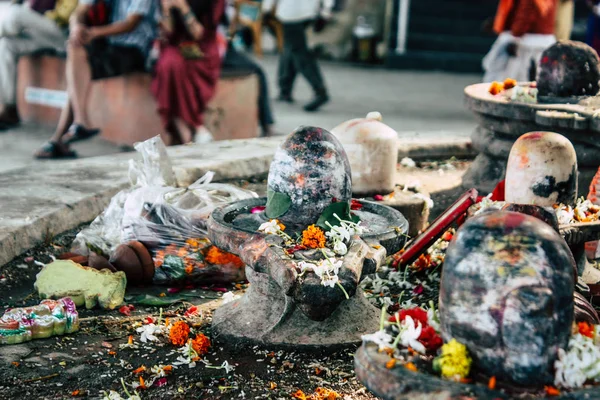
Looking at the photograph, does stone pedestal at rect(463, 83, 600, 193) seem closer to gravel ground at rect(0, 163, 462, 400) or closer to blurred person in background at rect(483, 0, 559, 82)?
gravel ground at rect(0, 163, 462, 400)

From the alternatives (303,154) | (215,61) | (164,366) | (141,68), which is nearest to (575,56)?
(303,154)

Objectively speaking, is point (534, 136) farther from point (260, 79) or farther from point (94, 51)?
point (260, 79)

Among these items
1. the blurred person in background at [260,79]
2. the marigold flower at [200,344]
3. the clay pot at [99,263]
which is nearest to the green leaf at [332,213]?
the marigold flower at [200,344]

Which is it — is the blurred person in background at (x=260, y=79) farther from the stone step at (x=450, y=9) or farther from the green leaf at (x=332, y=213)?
the stone step at (x=450, y=9)

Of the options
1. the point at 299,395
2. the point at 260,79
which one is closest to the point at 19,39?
the point at 260,79

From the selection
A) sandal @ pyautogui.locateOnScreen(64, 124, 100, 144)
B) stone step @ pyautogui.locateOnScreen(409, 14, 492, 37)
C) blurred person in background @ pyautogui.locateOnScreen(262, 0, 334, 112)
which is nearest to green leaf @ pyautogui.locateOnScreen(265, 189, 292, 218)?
sandal @ pyautogui.locateOnScreen(64, 124, 100, 144)

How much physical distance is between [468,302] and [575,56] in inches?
125

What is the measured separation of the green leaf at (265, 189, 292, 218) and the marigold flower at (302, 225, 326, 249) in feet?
0.73

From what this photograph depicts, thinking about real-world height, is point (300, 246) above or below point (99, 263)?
above

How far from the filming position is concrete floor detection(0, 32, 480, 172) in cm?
813

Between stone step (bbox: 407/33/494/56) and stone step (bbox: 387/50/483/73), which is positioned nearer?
stone step (bbox: 387/50/483/73)

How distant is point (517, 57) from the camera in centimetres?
801

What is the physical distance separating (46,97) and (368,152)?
567cm

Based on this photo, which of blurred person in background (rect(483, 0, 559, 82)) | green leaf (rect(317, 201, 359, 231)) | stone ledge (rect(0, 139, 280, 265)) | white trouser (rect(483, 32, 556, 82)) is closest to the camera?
green leaf (rect(317, 201, 359, 231))
